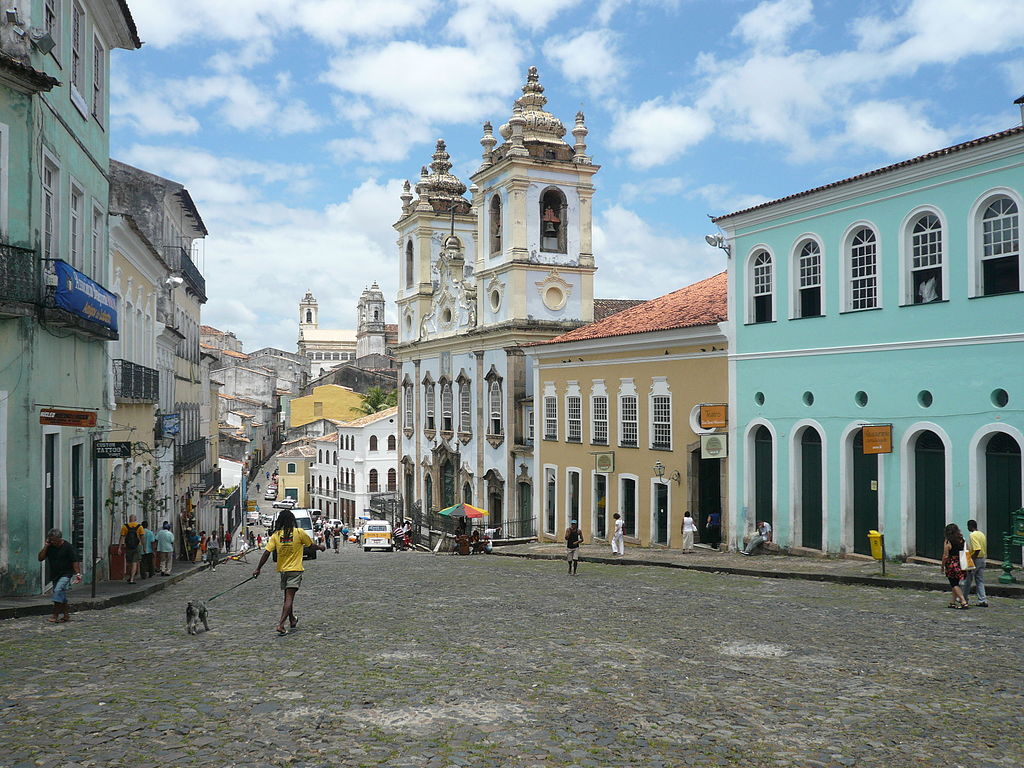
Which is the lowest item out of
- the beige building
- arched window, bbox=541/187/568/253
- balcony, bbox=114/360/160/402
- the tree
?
balcony, bbox=114/360/160/402

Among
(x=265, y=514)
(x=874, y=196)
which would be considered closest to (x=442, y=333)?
(x=874, y=196)

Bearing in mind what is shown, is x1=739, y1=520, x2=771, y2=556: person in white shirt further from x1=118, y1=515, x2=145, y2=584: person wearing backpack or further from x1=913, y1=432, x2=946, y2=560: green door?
x1=118, y1=515, x2=145, y2=584: person wearing backpack

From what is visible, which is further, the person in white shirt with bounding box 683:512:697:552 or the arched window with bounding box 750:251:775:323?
the person in white shirt with bounding box 683:512:697:552

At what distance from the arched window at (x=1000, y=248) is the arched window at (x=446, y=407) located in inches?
1142

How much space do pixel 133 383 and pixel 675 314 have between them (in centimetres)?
1436

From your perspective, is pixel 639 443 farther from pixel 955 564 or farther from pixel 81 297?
pixel 81 297

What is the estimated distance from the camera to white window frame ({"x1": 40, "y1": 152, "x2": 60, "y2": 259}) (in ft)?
45.8

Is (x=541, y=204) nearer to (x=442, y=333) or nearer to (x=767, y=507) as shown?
(x=442, y=333)

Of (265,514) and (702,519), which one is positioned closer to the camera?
(702,519)

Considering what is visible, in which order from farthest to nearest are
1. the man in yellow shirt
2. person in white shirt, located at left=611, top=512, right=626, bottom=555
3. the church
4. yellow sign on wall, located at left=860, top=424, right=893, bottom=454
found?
1. the church
2. person in white shirt, located at left=611, top=512, right=626, bottom=555
3. yellow sign on wall, located at left=860, top=424, right=893, bottom=454
4. the man in yellow shirt

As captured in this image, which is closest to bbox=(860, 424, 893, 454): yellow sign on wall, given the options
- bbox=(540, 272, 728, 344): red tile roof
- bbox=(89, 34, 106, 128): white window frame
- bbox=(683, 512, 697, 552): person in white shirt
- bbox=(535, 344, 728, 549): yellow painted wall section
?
bbox=(535, 344, 728, 549): yellow painted wall section

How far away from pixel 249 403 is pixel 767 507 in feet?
255

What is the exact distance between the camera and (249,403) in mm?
94000

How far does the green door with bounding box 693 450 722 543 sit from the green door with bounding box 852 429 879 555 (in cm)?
559
